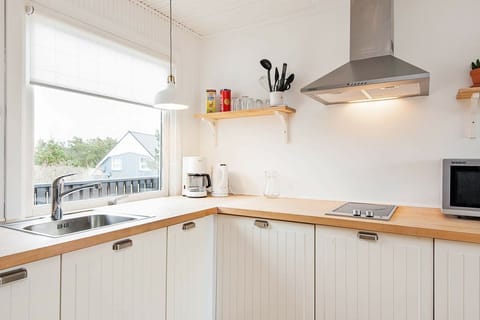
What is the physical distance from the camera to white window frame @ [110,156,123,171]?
2245 mm

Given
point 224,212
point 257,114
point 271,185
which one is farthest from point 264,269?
point 257,114

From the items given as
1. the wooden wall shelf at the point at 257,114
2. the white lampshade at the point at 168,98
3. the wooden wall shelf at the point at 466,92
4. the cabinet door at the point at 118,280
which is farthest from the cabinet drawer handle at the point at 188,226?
the wooden wall shelf at the point at 466,92

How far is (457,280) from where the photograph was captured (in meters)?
1.40

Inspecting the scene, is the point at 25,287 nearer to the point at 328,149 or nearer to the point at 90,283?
the point at 90,283

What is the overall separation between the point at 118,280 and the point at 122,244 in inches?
6.6

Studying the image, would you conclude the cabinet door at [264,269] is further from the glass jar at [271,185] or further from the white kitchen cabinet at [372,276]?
the glass jar at [271,185]

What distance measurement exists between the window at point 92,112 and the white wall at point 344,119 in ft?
2.11

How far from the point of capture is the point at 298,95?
247 cm

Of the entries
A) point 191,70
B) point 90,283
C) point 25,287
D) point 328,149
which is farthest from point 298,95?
point 25,287

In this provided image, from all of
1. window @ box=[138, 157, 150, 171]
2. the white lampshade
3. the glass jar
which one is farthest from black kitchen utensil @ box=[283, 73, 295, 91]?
window @ box=[138, 157, 150, 171]

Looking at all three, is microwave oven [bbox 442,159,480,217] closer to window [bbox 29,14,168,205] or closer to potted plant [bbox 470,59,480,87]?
potted plant [bbox 470,59,480,87]

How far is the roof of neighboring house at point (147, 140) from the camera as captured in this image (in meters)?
2.46

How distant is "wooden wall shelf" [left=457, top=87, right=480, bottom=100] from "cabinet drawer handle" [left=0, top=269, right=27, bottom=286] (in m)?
2.28

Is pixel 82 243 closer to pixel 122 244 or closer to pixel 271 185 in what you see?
pixel 122 244
